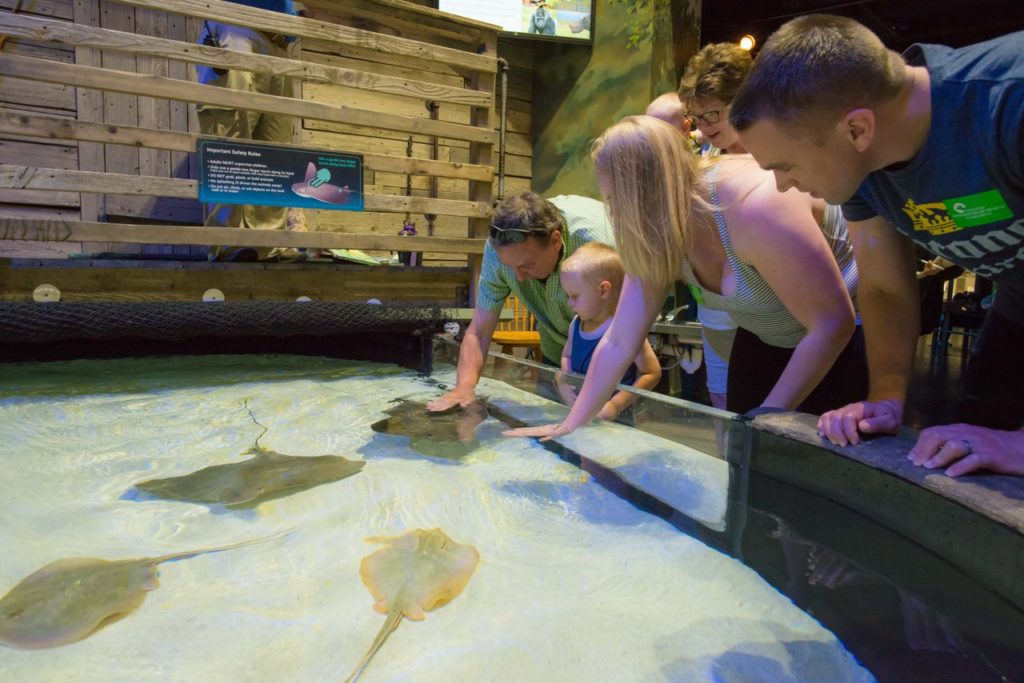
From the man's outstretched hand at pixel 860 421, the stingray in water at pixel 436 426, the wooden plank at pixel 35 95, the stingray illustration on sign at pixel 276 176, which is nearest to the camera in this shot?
the man's outstretched hand at pixel 860 421

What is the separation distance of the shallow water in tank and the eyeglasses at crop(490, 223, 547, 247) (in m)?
0.67

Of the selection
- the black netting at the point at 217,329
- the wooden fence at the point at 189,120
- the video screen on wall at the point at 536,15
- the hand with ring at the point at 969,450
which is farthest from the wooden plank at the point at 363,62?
the hand with ring at the point at 969,450

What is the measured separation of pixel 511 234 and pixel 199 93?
2.35m

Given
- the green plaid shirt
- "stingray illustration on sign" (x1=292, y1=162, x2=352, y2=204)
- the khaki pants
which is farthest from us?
the khaki pants

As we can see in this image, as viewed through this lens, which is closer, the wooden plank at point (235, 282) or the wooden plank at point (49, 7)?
the wooden plank at point (235, 282)

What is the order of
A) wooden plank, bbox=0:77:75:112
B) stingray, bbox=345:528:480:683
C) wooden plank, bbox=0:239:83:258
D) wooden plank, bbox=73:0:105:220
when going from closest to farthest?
1. stingray, bbox=345:528:480:683
2. wooden plank, bbox=0:239:83:258
3. wooden plank, bbox=0:77:75:112
4. wooden plank, bbox=73:0:105:220

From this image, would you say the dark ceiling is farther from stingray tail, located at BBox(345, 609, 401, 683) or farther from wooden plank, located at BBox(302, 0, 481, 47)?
stingray tail, located at BBox(345, 609, 401, 683)

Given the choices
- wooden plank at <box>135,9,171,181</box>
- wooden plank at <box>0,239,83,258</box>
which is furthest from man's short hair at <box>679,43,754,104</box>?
wooden plank at <box>135,9,171,181</box>

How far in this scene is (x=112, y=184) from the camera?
351cm

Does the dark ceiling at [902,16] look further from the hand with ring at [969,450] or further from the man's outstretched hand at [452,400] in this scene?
the hand with ring at [969,450]

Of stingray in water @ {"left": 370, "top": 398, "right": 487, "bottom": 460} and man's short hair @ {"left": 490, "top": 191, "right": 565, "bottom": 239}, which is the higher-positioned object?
man's short hair @ {"left": 490, "top": 191, "right": 565, "bottom": 239}

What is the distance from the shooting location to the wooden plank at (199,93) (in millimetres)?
3238

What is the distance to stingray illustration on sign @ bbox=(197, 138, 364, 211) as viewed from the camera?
3.72 metres

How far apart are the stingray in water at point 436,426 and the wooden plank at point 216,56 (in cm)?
239
